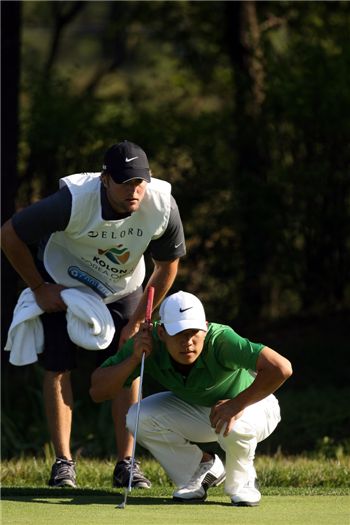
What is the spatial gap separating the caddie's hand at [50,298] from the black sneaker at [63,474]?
787 millimetres

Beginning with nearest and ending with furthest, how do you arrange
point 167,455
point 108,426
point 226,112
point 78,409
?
point 167,455 < point 108,426 < point 78,409 < point 226,112

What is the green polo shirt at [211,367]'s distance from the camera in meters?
5.73

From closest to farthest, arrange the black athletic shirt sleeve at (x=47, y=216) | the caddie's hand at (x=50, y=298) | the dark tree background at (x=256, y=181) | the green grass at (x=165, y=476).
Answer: the black athletic shirt sleeve at (x=47, y=216), the caddie's hand at (x=50, y=298), the green grass at (x=165, y=476), the dark tree background at (x=256, y=181)

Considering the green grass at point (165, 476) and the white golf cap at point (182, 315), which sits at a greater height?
the white golf cap at point (182, 315)

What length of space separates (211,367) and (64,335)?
3.72 feet

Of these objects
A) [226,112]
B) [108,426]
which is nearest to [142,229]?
[108,426]

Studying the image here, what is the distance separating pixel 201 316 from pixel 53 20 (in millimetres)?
13830

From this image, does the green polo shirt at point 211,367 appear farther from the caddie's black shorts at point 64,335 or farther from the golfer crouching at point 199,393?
the caddie's black shorts at point 64,335

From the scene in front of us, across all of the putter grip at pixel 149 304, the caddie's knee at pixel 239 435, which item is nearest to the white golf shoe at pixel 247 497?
the caddie's knee at pixel 239 435

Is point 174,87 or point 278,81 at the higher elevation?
point 278,81

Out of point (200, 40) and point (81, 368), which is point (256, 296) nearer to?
point (81, 368)

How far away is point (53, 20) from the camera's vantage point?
18.9 metres

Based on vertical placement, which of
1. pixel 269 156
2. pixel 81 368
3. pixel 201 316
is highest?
pixel 201 316

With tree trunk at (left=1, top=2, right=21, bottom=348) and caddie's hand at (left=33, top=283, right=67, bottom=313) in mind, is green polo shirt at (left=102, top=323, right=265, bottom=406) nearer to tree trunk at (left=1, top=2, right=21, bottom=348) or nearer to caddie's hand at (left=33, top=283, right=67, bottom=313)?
caddie's hand at (left=33, top=283, right=67, bottom=313)
